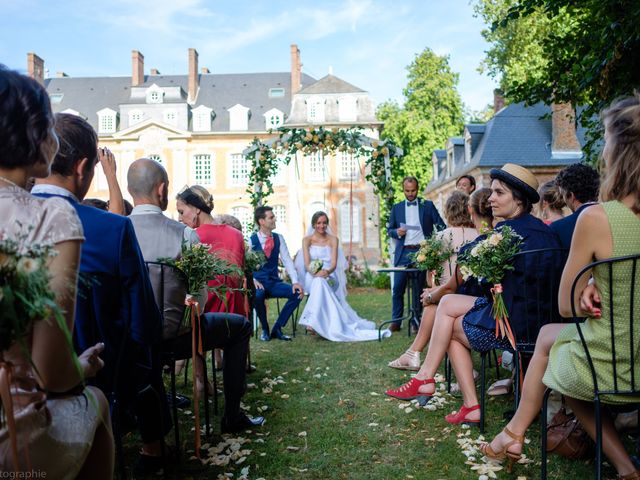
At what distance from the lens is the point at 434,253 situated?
19.5 feet

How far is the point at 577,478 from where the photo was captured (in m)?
3.29

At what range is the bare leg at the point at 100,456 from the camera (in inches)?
77.0

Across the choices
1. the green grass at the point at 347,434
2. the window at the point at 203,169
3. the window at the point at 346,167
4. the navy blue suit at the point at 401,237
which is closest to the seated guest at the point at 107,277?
the green grass at the point at 347,434

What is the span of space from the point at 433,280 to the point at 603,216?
363cm

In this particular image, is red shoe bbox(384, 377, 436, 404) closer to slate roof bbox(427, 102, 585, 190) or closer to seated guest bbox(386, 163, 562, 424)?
seated guest bbox(386, 163, 562, 424)

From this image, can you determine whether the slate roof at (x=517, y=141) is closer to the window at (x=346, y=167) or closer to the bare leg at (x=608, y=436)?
the window at (x=346, y=167)

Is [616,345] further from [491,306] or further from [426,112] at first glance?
[426,112]

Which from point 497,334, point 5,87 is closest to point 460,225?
point 497,334

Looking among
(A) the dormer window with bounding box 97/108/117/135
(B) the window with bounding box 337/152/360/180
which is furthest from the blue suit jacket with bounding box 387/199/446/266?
(A) the dormer window with bounding box 97/108/117/135

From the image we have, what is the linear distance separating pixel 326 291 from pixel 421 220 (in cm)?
186

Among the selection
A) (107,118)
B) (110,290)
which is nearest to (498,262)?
(110,290)

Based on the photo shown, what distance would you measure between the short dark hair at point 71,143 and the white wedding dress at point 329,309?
650 centimetres

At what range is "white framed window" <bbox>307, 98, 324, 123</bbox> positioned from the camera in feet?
123

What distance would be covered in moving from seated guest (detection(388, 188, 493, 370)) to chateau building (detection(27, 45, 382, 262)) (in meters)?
28.3
